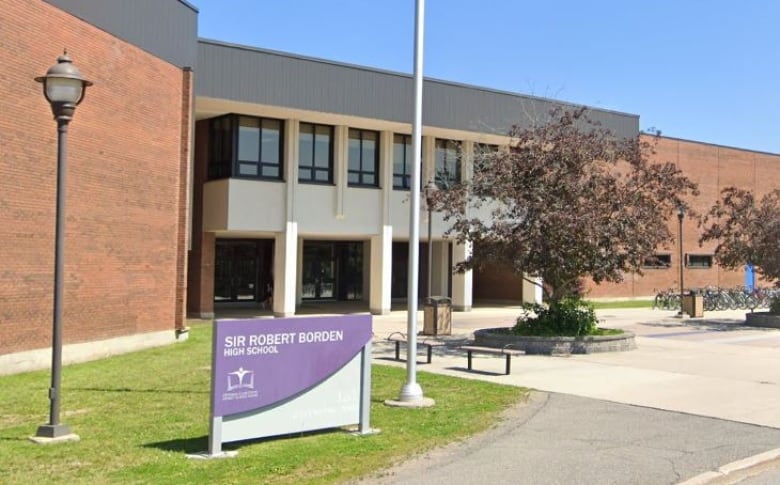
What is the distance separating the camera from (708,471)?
7332 mm

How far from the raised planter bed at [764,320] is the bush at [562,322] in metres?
9.74

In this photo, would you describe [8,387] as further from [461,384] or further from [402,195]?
[402,195]

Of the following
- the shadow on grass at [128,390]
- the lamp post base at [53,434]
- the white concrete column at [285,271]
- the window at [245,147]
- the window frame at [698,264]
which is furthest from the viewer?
the window frame at [698,264]

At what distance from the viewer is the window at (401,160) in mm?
29703

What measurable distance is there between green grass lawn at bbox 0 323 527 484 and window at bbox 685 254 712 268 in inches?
1282

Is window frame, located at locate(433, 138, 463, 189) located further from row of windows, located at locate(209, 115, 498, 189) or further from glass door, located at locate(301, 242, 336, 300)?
glass door, located at locate(301, 242, 336, 300)

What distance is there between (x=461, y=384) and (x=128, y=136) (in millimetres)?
9253

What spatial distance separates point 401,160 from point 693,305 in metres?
12.3

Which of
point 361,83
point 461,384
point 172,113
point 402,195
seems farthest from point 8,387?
point 402,195

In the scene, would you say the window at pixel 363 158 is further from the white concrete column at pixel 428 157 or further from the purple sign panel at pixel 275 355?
the purple sign panel at pixel 275 355

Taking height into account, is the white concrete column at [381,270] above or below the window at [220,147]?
below

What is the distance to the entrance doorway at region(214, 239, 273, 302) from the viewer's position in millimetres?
32312

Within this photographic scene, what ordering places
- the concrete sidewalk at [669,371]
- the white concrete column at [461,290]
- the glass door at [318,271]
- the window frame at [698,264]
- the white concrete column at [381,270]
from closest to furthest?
the concrete sidewalk at [669,371]
the white concrete column at [381,270]
the white concrete column at [461,290]
the glass door at [318,271]
the window frame at [698,264]

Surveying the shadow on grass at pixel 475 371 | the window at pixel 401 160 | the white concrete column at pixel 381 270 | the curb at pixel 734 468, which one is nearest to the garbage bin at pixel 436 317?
the shadow on grass at pixel 475 371
